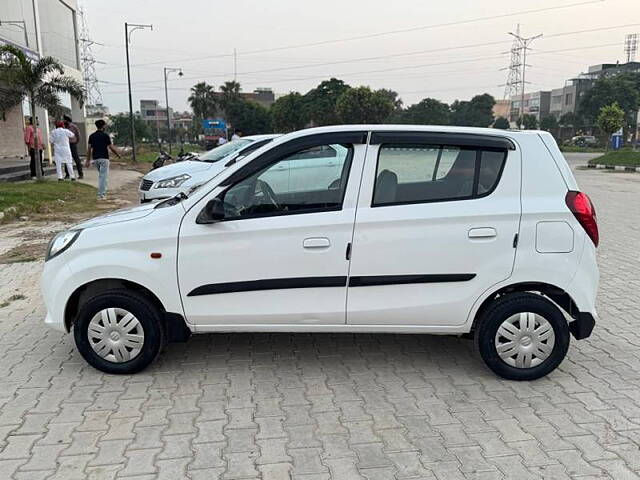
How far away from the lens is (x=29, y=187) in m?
13.9

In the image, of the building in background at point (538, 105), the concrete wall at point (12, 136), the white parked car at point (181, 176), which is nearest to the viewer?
the white parked car at point (181, 176)

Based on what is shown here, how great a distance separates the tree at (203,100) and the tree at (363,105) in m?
31.1

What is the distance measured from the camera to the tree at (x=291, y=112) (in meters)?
72.8

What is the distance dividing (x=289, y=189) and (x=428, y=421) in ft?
5.88

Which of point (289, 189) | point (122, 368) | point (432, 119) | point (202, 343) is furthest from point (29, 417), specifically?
point (432, 119)

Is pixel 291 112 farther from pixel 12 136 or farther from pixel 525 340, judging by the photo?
pixel 525 340

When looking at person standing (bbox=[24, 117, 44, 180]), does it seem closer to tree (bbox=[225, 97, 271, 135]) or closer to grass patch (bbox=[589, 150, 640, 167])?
grass patch (bbox=[589, 150, 640, 167])

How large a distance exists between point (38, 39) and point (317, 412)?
26564 mm

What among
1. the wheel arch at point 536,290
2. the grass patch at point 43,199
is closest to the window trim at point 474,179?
the wheel arch at point 536,290

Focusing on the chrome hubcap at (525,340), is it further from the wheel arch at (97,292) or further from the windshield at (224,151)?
the windshield at (224,151)

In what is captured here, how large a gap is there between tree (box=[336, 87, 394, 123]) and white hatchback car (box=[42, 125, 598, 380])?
194 feet

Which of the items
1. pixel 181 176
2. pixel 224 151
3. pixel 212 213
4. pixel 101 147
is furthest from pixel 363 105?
pixel 212 213

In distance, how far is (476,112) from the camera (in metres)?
93.8

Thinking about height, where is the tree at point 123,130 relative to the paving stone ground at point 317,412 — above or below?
above
